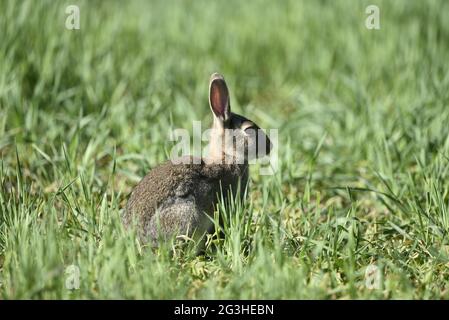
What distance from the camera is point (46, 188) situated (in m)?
4.28

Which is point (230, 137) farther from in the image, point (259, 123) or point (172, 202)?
point (259, 123)

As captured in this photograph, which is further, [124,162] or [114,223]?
[124,162]

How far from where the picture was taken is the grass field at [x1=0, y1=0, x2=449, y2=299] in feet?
10.3

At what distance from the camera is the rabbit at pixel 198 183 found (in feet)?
11.7

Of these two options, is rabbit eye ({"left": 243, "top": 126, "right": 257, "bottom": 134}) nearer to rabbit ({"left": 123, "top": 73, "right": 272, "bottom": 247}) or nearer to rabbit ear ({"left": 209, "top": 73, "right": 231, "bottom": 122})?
rabbit ({"left": 123, "top": 73, "right": 272, "bottom": 247})

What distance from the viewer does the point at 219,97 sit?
12.6 ft

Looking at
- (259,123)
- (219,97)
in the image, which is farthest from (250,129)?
(259,123)

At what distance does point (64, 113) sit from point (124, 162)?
80 cm

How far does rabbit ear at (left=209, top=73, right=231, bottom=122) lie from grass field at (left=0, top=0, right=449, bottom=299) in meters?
0.49

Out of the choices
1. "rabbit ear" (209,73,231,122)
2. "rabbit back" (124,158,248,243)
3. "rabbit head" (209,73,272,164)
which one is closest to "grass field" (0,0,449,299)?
"rabbit back" (124,158,248,243)

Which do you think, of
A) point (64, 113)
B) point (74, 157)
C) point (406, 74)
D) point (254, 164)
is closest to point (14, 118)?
point (64, 113)

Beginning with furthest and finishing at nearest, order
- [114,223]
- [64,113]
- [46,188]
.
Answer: [64,113] → [46,188] → [114,223]

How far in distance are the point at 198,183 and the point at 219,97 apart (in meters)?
0.47
